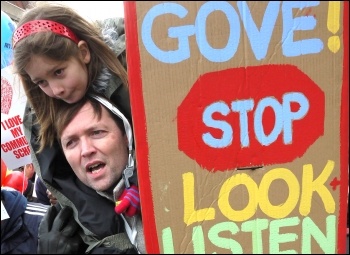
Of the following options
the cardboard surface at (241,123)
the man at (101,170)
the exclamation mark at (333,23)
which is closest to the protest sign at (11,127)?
the man at (101,170)

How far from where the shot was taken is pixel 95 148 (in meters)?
0.99

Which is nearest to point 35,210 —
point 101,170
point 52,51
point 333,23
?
point 101,170

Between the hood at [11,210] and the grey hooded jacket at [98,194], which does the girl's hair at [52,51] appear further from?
the hood at [11,210]

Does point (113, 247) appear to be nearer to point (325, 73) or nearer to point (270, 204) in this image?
point (270, 204)

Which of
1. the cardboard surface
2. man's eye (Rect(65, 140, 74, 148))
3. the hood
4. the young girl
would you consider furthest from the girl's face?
the hood

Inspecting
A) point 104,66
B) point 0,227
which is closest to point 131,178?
point 104,66

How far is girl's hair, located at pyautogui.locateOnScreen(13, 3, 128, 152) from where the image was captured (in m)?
0.98

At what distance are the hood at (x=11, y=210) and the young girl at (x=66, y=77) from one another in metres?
0.39

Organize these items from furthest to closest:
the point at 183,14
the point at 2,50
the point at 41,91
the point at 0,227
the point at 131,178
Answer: the point at 2,50 → the point at 0,227 → the point at 41,91 → the point at 131,178 → the point at 183,14

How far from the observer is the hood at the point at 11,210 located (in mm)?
1389

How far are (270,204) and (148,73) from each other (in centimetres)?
36

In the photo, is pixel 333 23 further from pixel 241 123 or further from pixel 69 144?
pixel 69 144

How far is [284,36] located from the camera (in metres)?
0.78

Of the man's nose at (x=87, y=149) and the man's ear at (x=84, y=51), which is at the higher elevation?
the man's ear at (x=84, y=51)
